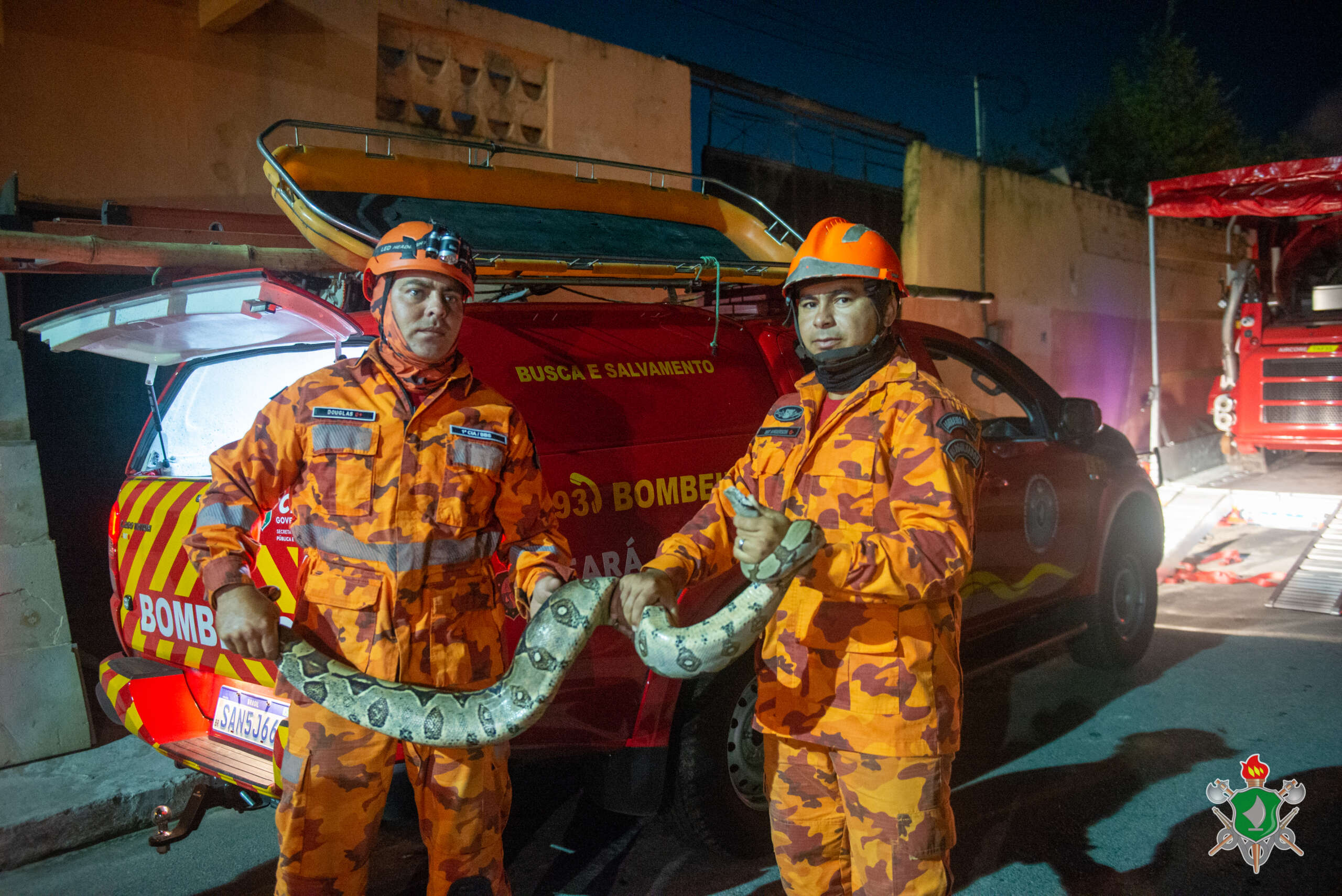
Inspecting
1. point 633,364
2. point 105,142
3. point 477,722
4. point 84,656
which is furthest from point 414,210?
point 105,142

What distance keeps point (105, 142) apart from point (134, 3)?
0.93m

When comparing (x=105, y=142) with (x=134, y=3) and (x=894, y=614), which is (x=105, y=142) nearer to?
(x=134, y=3)

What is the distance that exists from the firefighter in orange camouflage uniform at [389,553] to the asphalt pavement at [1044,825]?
271 millimetres

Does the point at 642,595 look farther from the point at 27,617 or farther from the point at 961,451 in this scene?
the point at 27,617

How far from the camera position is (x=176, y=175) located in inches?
240

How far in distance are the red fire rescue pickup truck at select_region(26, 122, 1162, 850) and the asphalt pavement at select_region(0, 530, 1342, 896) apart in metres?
0.34

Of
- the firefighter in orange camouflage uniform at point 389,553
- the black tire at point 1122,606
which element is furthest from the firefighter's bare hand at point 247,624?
the black tire at point 1122,606

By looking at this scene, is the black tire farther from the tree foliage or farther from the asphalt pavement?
the tree foliage

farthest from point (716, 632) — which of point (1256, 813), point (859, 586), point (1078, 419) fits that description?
point (1078, 419)

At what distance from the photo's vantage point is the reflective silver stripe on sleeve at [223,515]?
2.10 meters

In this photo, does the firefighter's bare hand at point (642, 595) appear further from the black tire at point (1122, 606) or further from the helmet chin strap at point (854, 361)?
the black tire at point (1122, 606)

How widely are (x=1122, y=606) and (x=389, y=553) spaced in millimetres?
4360

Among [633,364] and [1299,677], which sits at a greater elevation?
[633,364]

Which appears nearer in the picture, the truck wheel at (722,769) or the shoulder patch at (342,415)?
the shoulder patch at (342,415)
